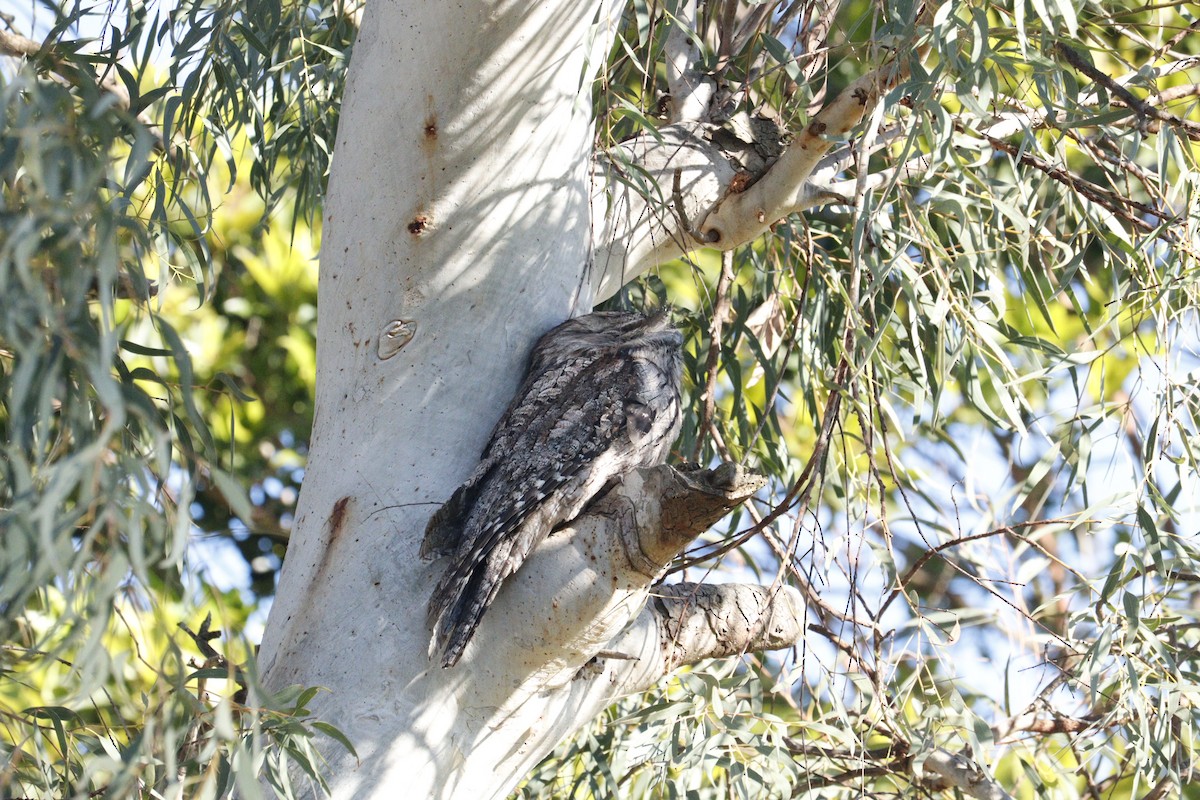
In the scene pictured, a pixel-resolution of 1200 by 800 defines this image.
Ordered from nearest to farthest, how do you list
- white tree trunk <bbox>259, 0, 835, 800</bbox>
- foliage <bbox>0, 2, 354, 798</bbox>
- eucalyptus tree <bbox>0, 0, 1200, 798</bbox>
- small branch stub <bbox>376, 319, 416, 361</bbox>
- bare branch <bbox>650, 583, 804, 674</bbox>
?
foliage <bbox>0, 2, 354, 798</bbox> → eucalyptus tree <bbox>0, 0, 1200, 798</bbox> → white tree trunk <bbox>259, 0, 835, 800</bbox> → small branch stub <bbox>376, 319, 416, 361</bbox> → bare branch <bbox>650, 583, 804, 674</bbox>

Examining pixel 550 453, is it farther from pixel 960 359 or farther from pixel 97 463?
pixel 960 359

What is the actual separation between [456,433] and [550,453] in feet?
0.46

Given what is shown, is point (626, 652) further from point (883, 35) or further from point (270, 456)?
point (270, 456)

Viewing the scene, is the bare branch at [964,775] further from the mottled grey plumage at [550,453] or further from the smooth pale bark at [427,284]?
the smooth pale bark at [427,284]

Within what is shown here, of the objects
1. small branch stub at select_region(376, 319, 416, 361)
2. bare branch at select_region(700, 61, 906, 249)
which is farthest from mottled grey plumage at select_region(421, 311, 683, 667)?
bare branch at select_region(700, 61, 906, 249)

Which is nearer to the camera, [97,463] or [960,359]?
[97,463]

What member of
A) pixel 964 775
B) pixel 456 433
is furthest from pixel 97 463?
pixel 964 775

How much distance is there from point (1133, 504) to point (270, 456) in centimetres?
297

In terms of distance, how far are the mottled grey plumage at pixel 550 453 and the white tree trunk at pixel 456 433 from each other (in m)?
0.04

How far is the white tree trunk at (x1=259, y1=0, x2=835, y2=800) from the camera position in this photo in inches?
54.8

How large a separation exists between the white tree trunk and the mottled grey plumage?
4 centimetres

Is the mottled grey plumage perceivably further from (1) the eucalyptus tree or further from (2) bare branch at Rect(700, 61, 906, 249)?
(2) bare branch at Rect(700, 61, 906, 249)

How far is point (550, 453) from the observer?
1524 millimetres

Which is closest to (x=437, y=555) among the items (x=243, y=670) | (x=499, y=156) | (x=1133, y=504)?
(x=243, y=670)
